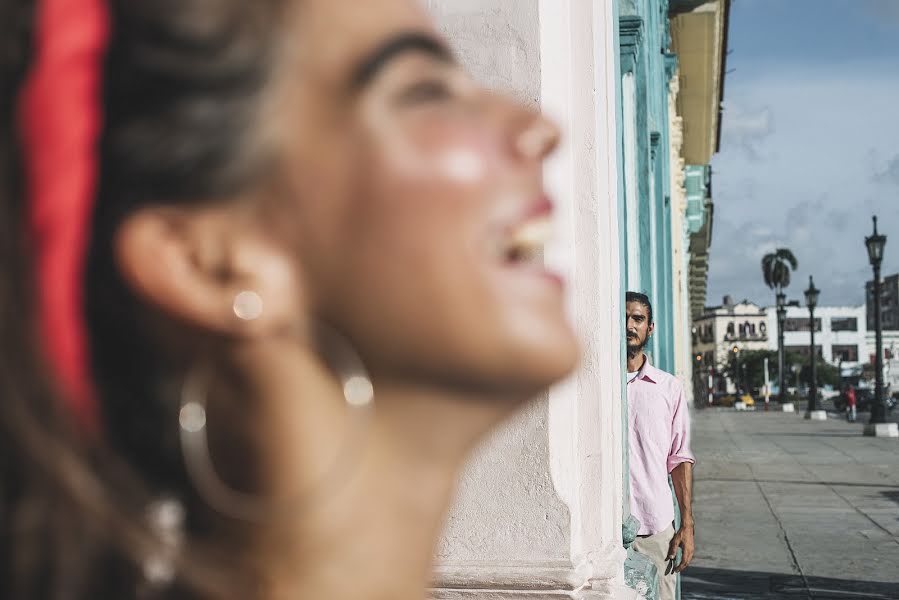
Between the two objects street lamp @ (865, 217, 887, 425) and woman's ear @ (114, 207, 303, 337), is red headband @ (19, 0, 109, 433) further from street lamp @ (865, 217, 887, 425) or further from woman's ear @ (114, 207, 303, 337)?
street lamp @ (865, 217, 887, 425)

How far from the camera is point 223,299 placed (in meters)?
0.79

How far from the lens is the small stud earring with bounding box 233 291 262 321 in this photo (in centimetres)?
79

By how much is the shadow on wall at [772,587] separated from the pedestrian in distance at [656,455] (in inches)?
138

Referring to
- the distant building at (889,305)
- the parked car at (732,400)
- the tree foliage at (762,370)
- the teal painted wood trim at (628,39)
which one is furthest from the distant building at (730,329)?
the teal painted wood trim at (628,39)

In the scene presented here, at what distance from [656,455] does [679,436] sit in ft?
0.89

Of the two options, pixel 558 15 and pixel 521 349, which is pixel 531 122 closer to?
pixel 521 349

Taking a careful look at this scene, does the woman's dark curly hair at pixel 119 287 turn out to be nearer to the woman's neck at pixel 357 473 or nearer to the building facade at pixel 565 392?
the woman's neck at pixel 357 473

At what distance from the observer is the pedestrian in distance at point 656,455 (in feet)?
21.2

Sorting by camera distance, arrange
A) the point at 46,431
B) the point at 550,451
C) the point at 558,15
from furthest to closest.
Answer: the point at 558,15 < the point at 550,451 < the point at 46,431

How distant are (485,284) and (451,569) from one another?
Result: 2906mm

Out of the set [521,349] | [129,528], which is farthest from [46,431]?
[521,349]

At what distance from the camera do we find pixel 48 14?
32.2 inches

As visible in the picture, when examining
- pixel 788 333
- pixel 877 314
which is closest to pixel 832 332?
pixel 788 333

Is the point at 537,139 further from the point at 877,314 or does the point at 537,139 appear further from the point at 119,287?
the point at 877,314
